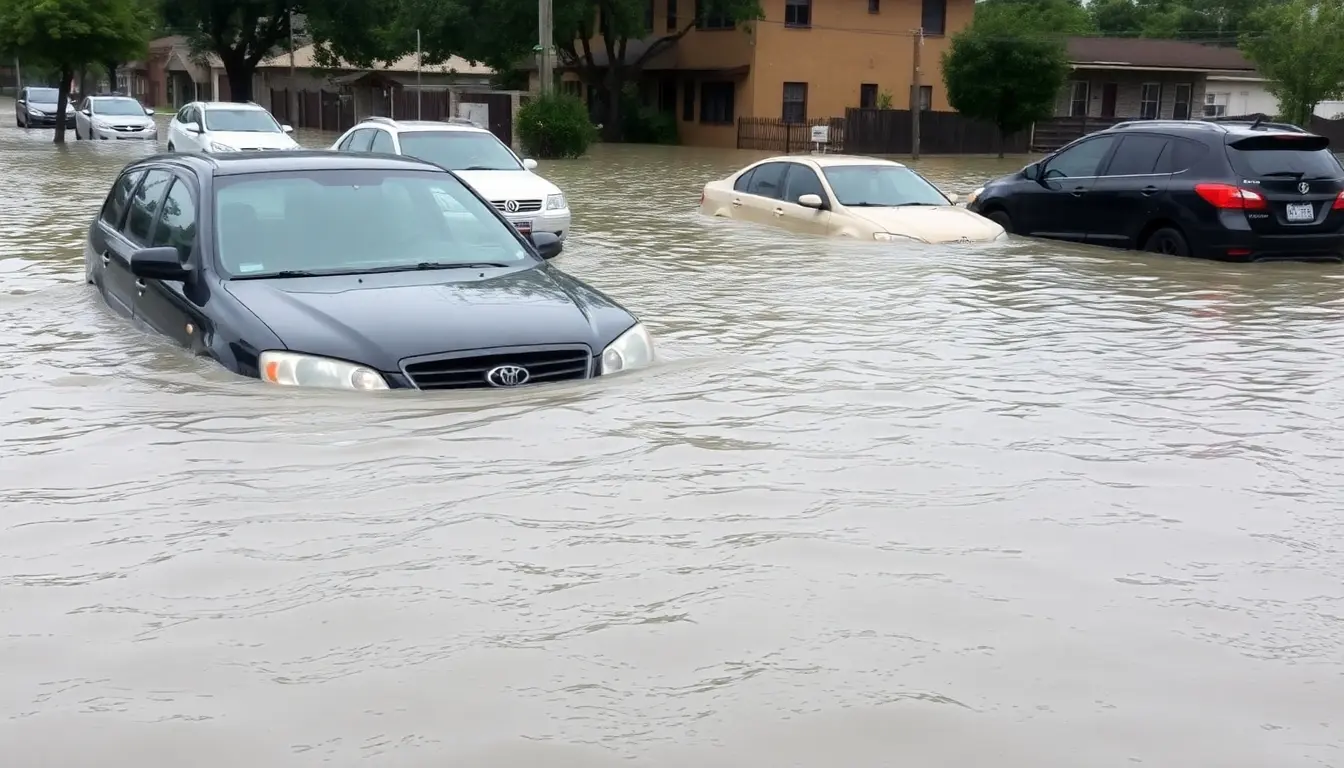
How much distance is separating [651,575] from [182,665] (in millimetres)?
1644

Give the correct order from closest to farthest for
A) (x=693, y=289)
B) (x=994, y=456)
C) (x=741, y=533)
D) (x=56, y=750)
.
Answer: (x=56, y=750) < (x=741, y=533) < (x=994, y=456) < (x=693, y=289)

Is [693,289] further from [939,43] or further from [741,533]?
[939,43]

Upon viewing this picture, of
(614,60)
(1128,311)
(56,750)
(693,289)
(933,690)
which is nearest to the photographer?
(56,750)

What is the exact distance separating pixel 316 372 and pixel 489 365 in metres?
0.83

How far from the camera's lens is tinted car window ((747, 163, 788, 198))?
1742 cm

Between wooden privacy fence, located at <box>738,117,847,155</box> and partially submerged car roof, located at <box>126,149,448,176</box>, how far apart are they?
37.4 metres

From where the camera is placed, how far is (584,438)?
23.4 feet

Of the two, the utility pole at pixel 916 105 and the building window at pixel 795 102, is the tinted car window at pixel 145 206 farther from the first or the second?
the building window at pixel 795 102

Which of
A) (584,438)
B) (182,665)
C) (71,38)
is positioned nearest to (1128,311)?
(584,438)

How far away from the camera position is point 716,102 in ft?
165

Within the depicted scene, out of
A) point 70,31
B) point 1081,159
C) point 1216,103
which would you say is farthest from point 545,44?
point 1216,103

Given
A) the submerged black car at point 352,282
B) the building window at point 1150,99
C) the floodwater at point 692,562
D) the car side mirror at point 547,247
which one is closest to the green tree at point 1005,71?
the building window at point 1150,99

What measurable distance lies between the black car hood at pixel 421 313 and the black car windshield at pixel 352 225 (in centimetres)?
22

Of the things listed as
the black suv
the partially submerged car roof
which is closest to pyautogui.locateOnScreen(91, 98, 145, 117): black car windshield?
the black suv
